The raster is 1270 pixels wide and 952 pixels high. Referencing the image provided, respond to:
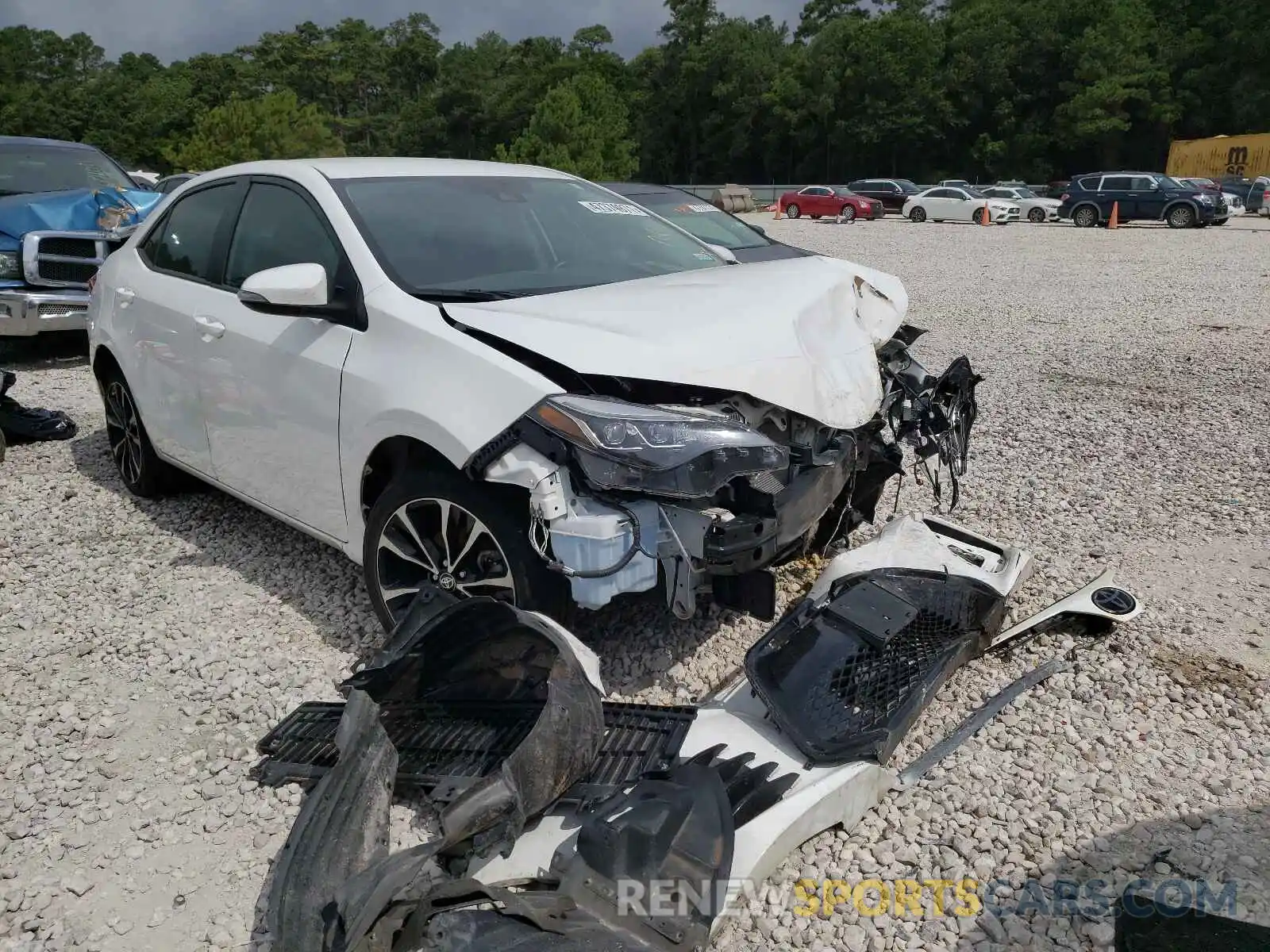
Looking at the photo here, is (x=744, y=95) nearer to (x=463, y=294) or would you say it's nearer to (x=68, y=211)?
(x=68, y=211)

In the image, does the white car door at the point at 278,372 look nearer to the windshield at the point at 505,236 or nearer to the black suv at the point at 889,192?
the windshield at the point at 505,236

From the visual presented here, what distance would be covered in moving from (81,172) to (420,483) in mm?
8773

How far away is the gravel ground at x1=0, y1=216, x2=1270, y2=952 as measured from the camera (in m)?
2.44

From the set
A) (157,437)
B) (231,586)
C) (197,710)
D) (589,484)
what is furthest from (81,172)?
(589,484)

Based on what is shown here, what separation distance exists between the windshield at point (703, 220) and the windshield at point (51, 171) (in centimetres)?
550

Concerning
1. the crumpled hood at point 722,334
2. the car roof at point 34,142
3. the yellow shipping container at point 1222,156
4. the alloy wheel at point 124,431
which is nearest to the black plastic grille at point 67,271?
the car roof at point 34,142

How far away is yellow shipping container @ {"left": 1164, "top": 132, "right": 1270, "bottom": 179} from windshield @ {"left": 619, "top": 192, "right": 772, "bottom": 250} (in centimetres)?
4252

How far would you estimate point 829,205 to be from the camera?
34781mm

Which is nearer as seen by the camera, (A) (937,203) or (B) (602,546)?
(B) (602,546)

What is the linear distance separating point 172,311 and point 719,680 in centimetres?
295

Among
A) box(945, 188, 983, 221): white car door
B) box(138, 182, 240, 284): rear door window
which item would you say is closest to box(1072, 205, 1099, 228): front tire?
box(945, 188, 983, 221): white car door

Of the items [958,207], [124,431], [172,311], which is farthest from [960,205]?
[172,311]

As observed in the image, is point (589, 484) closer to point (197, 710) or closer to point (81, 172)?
point (197, 710)

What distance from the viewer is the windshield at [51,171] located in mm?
9219
